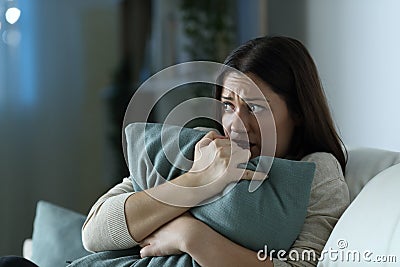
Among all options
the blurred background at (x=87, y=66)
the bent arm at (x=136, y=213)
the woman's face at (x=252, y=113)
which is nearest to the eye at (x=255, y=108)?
the woman's face at (x=252, y=113)

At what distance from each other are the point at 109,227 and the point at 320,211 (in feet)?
1.40

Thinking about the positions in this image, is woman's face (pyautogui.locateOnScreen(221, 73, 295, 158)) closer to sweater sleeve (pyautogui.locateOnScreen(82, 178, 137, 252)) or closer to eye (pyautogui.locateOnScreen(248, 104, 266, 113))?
eye (pyautogui.locateOnScreen(248, 104, 266, 113))

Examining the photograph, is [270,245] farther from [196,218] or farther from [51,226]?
[51,226]

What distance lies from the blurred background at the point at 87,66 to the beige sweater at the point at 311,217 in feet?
4.02

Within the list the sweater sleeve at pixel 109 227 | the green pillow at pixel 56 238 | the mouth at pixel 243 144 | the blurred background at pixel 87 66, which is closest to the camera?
the sweater sleeve at pixel 109 227

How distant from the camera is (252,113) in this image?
5.14 ft

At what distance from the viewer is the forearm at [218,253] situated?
4.37 ft

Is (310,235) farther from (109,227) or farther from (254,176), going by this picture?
(109,227)

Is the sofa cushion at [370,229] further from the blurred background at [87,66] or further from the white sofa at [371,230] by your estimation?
the blurred background at [87,66]

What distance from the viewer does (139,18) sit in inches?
122

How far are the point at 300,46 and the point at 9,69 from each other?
5.38ft

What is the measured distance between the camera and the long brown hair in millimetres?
1565

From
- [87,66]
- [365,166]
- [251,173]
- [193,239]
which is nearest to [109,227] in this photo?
[193,239]

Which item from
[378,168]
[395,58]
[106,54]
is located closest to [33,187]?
[106,54]
